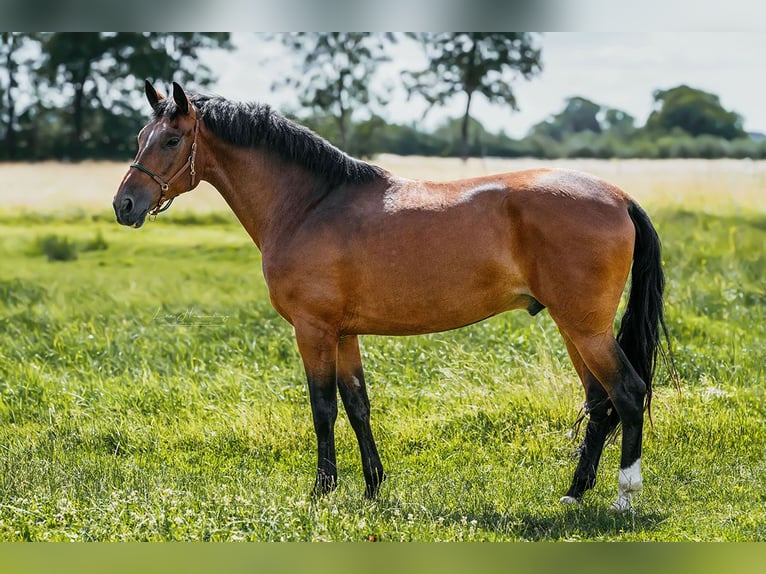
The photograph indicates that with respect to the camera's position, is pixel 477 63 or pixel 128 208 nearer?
pixel 128 208

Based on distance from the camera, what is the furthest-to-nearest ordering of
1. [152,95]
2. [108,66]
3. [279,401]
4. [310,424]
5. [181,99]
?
[108,66] < [279,401] < [310,424] < [152,95] < [181,99]

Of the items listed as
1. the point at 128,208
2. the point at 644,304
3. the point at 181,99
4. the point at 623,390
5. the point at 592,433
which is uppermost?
the point at 181,99

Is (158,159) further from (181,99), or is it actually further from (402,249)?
(402,249)

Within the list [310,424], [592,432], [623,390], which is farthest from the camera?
[310,424]

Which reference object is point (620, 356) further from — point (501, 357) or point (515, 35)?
point (515, 35)

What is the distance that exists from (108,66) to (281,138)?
7494 millimetres

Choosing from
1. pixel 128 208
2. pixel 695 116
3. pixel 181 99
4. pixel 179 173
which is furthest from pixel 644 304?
pixel 695 116

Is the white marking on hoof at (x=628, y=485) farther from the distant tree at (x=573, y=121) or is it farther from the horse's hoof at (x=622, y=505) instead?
the distant tree at (x=573, y=121)

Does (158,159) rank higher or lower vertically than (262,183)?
higher

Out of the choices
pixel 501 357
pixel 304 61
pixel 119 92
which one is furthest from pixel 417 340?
pixel 119 92

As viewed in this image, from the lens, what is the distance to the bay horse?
489 cm

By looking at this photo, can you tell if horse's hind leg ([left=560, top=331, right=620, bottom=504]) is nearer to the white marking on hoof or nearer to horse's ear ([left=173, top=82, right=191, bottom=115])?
the white marking on hoof

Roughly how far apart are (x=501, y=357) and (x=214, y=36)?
21.6 ft

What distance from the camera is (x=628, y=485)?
4922 millimetres
